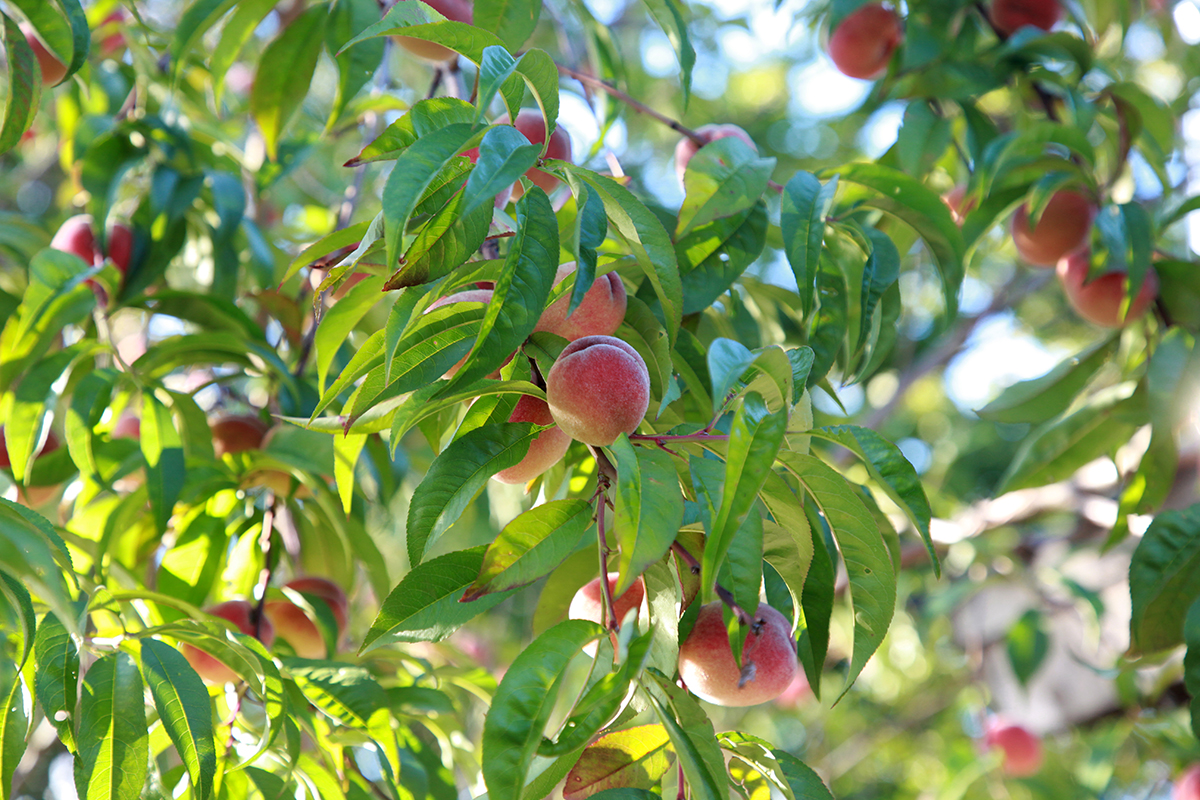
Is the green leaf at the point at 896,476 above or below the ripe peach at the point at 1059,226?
above

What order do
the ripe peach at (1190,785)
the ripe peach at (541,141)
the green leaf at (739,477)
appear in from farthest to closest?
the ripe peach at (1190,785) → the ripe peach at (541,141) → the green leaf at (739,477)

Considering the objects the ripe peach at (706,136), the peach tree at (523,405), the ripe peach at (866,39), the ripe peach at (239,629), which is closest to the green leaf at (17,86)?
the peach tree at (523,405)

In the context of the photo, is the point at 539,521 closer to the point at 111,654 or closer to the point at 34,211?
the point at 111,654

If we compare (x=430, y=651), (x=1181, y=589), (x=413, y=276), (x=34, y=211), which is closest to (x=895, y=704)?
(x=430, y=651)

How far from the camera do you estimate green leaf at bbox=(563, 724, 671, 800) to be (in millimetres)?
602

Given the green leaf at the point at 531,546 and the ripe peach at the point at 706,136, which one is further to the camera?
the ripe peach at the point at 706,136

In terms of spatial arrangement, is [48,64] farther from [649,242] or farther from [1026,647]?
[1026,647]

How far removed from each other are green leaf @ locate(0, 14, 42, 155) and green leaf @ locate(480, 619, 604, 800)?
2.25 feet

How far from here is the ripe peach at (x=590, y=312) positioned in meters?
0.63

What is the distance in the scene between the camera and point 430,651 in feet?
5.42

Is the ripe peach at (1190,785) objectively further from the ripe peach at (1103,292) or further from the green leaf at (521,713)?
the green leaf at (521,713)

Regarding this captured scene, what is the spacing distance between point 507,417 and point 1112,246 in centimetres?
82

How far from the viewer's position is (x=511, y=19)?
78cm

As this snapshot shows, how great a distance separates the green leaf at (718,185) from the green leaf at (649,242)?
108 mm
